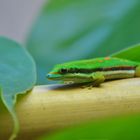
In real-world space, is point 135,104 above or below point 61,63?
below

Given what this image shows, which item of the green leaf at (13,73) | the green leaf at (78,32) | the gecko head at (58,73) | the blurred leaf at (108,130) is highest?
the green leaf at (78,32)

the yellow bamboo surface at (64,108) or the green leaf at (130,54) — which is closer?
the yellow bamboo surface at (64,108)

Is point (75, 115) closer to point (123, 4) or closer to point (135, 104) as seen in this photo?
point (135, 104)

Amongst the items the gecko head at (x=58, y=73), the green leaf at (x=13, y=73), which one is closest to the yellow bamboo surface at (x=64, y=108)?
the green leaf at (x=13, y=73)

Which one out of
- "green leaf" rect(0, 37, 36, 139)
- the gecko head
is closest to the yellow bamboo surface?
"green leaf" rect(0, 37, 36, 139)

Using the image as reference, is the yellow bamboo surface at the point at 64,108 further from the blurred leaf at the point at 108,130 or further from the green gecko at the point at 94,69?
the green gecko at the point at 94,69

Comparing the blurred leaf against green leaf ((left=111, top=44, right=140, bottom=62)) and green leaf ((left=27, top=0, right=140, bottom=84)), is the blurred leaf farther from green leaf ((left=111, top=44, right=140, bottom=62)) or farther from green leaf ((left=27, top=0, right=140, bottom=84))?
green leaf ((left=27, top=0, right=140, bottom=84))

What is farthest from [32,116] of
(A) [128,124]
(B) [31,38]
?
(B) [31,38]
